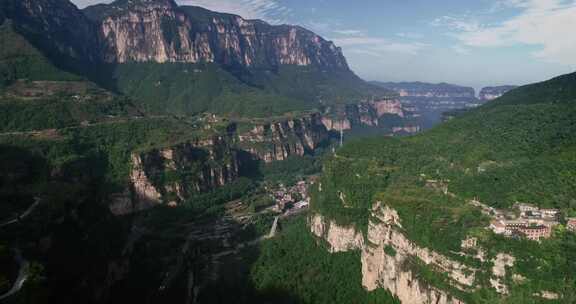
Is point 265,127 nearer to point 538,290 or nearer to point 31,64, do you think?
point 31,64

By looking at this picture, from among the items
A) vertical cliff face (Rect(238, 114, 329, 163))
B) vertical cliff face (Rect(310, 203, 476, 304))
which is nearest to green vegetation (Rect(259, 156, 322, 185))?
vertical cliff face (Rect(238, 114, 329, 163))

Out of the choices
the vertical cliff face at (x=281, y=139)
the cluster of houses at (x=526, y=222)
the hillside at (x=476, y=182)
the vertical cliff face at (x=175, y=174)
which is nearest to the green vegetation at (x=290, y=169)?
the vertical cliff face at (x=281, y=139)

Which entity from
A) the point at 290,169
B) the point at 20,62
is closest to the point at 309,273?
the point at 290,169

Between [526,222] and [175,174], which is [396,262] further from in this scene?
[175,174]

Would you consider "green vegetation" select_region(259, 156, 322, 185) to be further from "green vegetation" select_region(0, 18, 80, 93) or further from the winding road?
the winding road

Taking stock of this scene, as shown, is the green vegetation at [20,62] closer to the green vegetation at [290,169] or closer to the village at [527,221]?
the green vegetation at [290,169]

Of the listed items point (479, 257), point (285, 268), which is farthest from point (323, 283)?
point (479, 257)
